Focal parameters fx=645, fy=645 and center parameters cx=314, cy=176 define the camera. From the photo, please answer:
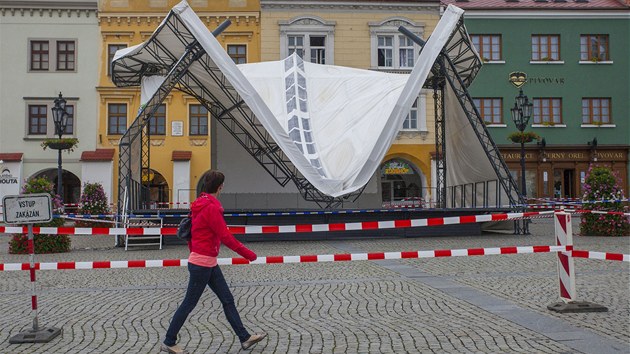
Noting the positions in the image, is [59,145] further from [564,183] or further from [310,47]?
[564,183]

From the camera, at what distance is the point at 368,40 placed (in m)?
36.1

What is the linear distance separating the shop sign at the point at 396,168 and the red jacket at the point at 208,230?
102 feet

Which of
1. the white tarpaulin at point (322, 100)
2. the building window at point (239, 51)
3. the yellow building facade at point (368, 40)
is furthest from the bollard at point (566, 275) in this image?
the building window at point (239, 51)

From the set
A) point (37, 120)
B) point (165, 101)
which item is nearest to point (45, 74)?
point (37, 120)

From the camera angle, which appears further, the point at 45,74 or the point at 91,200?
the point at 45,74

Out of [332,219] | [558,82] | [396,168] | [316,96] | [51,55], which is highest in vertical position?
[51,55]

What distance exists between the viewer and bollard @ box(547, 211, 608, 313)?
7.18m

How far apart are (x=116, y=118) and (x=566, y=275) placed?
31.8 meters

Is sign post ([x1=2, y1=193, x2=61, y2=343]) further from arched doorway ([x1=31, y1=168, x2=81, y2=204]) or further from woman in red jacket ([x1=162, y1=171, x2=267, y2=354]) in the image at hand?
arched doorway ([x1=31, y1=168, x2=81, y2=204])

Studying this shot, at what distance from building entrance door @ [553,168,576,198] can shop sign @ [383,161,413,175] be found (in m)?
8.18

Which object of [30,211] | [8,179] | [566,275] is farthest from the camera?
[8,179]

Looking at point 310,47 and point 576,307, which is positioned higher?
point 310,47

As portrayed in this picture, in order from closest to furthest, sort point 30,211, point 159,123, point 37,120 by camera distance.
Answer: point 30,211 < point 37,120 < point 159,123

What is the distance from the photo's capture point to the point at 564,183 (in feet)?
119
